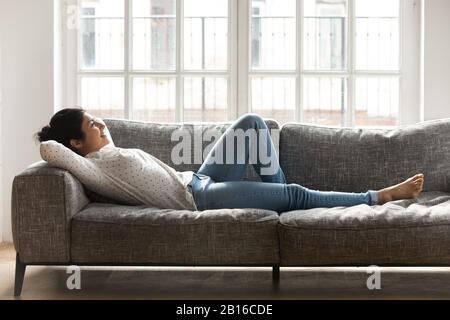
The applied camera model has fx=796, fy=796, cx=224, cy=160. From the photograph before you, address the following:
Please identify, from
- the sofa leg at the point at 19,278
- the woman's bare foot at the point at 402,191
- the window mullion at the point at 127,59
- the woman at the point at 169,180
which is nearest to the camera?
the sofa leg at the point at 19,278

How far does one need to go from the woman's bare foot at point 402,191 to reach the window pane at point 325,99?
1.17 m

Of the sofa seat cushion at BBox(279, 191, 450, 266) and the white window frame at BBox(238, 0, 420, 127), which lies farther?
the white window frame at BBox(238, 0, 420, 127)

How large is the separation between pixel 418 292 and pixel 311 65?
1699mm

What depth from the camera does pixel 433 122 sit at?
3.92 m

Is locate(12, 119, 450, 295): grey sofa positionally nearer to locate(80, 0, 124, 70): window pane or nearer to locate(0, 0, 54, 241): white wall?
locate(0, 0, 54, 241): white wall

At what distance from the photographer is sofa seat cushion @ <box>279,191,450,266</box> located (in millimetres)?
Result: 3111

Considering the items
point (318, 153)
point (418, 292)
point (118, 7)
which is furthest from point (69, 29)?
point (418, 292)

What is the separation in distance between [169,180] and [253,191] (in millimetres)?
375

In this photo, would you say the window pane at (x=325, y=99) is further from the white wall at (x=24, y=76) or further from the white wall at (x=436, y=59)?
the white wall at (x=24, y=76)

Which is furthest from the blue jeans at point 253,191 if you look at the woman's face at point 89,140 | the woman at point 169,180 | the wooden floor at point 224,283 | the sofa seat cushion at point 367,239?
the woman's face at point 89,140

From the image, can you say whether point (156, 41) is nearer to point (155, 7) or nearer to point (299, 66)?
point (155, 7)

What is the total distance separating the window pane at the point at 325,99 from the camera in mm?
4590

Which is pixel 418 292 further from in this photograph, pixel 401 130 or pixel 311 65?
pixel 311 65

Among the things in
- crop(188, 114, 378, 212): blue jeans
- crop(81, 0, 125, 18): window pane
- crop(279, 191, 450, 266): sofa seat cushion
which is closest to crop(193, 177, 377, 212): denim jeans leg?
crop(188, 114, 378, 212): blue jeans
